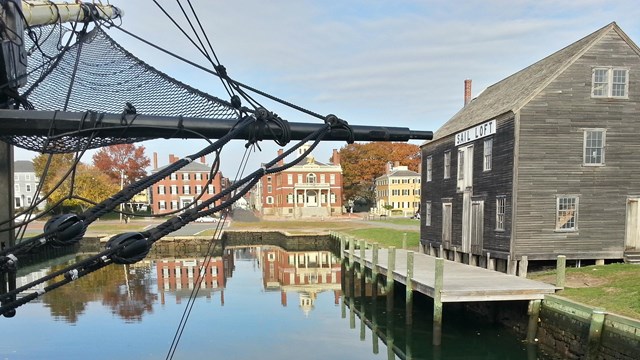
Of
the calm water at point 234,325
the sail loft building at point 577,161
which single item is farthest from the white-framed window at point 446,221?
the sail loft building at point 577,161

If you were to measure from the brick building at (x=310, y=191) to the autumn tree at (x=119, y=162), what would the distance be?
23.5 m

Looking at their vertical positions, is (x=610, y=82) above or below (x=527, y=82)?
below

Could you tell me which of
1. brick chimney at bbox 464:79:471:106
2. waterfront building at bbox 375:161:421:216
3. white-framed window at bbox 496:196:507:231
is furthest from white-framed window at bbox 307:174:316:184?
white-framed window at bbox 496:196:507:231

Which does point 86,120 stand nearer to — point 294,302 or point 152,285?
point 294,302

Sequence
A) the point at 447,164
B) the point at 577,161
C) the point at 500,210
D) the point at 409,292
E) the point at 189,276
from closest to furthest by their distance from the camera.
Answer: the point at 409,292
the point at 577,161
the point at 500,210
the point at 447,164
the point at 189,276

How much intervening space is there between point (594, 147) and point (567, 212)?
2851mm

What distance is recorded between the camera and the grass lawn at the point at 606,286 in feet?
37.6

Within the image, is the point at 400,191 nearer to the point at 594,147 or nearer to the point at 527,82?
the point at 527,82

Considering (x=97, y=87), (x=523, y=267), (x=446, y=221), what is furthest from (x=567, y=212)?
(x=97, y=87)

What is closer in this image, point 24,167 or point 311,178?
point 311,178

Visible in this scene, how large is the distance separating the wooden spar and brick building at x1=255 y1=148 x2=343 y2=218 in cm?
6061

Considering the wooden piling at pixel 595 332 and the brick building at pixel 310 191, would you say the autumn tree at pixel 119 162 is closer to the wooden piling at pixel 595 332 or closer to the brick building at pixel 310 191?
the brick building at pixel 310 191

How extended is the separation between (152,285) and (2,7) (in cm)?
2483

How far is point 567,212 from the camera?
17188 mm
